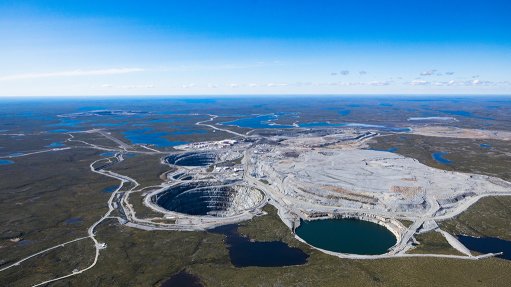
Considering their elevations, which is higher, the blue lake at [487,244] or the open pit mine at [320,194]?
the open pit mine at [320,194]

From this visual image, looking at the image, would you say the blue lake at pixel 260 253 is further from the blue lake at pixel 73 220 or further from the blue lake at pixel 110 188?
the blue lake at pixel 110 188

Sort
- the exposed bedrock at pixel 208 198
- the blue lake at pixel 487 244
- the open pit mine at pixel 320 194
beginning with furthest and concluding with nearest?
1. the exposed bedrock at pixel 208 198
2. the open pit mine at pixel 320 194
3. the blue lake at pixel 487 244

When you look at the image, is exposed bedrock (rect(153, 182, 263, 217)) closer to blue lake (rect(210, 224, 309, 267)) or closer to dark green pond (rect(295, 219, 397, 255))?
dark green pond (rect(295, 219, 397, 255))

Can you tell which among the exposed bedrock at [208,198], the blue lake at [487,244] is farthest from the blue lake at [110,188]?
the blue lake at [487,244]

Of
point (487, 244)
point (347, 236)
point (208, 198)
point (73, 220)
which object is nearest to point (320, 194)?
point (347, 236)

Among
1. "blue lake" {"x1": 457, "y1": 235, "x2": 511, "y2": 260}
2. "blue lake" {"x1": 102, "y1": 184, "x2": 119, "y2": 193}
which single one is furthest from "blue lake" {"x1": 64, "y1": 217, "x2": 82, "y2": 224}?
"blue lake" {"x1": 457, "y1": 235, "x2": 511, "y2": 260}

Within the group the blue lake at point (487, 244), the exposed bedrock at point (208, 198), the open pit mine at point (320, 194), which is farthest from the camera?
the exposed bedrock at point (208, 198)

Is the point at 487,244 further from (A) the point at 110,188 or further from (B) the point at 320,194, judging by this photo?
(A) the point at 110,188
